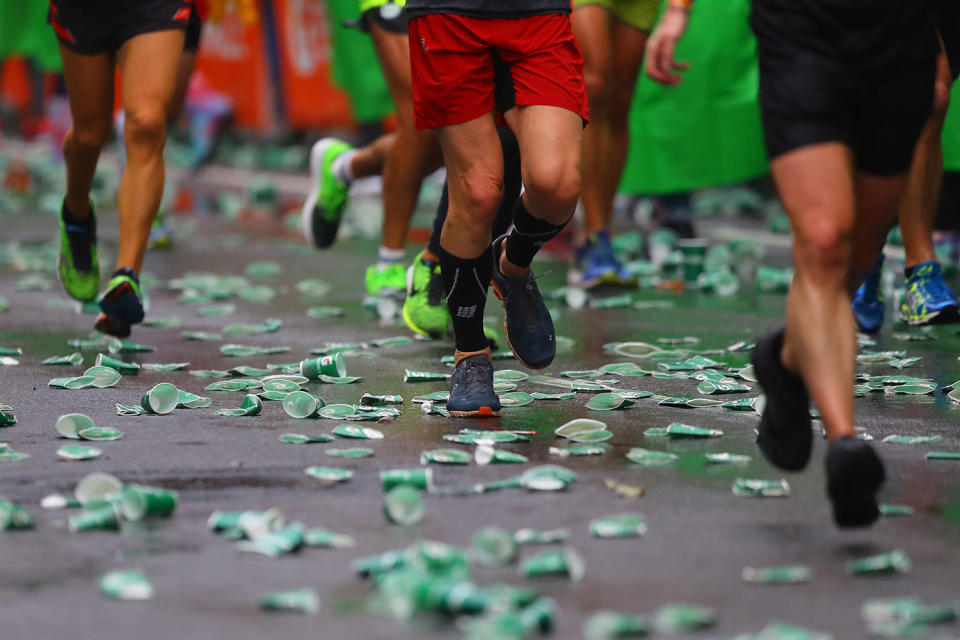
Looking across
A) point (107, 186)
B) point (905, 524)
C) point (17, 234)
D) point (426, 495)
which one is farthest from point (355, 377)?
point (107, 186)

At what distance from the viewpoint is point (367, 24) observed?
7227 millimetres

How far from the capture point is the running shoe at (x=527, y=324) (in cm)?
527

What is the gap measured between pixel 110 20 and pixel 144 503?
317cm

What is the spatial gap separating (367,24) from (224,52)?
488 inches

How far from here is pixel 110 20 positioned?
6.33 metres

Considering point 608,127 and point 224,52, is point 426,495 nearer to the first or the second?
point 608,127

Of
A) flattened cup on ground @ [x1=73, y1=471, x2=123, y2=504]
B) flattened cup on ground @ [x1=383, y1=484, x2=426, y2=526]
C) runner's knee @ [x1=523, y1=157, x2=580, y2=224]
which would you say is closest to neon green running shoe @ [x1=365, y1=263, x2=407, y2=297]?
runner's knee @ [x1=523, y1=157, x2=580, y2=224]

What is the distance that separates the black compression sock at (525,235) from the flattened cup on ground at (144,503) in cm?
→ 173

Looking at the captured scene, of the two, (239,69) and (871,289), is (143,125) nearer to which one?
(871,289)

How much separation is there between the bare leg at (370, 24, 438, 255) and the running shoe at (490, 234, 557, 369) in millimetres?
1784

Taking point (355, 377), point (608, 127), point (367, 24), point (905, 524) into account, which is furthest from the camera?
point (608, 127)

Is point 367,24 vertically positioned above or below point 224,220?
above

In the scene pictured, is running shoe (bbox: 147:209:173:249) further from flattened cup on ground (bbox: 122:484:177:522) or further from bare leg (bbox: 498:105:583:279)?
flattened cup on ground (bbox: 122:484:177:522)

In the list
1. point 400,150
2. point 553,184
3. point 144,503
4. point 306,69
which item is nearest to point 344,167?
point 400,150
